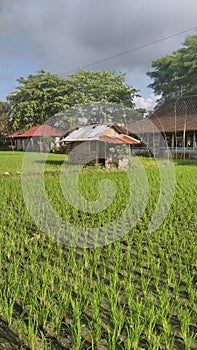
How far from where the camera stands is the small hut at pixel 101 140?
12953 mm

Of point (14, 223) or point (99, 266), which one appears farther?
point (14, 223)

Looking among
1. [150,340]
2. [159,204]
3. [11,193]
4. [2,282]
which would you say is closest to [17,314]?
[2,282]

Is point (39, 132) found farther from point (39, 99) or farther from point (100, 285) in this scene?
point (100, 285)

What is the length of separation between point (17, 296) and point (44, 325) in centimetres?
53

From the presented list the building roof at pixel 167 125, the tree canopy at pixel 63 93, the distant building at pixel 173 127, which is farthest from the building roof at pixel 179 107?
the tree canopy at pixel 63 93

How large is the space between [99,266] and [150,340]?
125 centimetres

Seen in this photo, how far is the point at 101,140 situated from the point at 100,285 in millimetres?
10307

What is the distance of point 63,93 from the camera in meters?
28.3

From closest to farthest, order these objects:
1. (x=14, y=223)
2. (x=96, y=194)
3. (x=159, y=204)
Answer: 1. (x=14, y=223)
2. (x=159, y=204)
3. (x=96, y=194)

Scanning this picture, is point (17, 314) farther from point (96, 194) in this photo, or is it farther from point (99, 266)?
point (96, 194)

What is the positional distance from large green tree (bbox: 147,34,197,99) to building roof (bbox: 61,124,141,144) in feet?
50.7

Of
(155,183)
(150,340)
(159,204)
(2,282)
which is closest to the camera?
(150,340)

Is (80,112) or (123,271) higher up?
(80,112)

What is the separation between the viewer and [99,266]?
3.25 m
